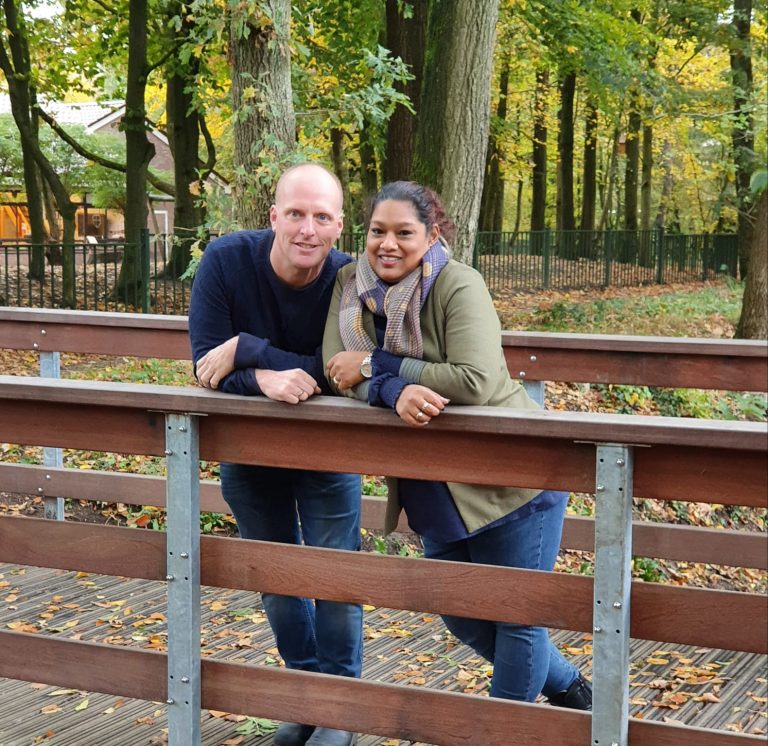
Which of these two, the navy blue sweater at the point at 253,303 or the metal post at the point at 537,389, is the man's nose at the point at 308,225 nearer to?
the navy blue sweater at the point at 253,303

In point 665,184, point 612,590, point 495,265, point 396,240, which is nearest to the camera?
point 612,590

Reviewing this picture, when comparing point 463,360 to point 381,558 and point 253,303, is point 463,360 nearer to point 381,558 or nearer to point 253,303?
point 381,558

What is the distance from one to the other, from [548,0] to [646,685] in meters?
14.4

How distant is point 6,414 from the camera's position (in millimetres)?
3297

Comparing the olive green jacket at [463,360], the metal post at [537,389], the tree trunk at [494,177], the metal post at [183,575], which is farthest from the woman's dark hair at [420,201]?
the tree trunk at [494,177]

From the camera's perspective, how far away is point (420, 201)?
3309 mm

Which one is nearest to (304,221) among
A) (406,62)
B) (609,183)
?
(406,62)

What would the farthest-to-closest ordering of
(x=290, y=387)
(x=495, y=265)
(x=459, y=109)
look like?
(x=495, y=265), (x=459, y=109), (x=290, y=387)

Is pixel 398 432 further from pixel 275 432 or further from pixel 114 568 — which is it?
pixel 114 568

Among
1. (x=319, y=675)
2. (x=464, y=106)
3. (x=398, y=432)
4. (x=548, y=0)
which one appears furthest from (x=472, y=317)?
(x=548, y=0)

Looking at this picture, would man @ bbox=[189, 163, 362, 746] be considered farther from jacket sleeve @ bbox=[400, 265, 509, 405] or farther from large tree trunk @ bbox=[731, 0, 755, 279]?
large tree trunk @ bbox=[731, 0, 755, 279]

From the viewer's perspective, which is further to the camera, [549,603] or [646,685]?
[646,685]

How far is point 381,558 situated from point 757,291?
1287 centimetres

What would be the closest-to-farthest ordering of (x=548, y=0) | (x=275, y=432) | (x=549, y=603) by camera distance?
(x=549, y=603) → (x=275, y=432) → (x=548, y=0)
